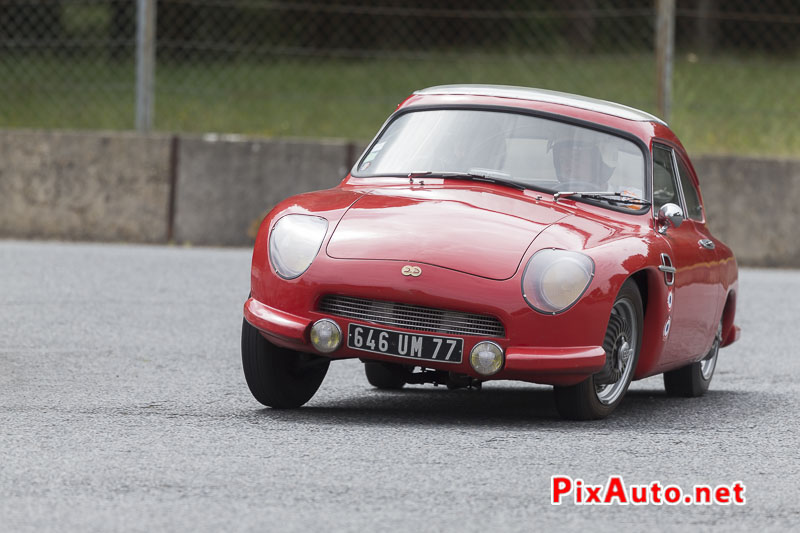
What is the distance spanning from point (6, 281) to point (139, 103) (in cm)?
406

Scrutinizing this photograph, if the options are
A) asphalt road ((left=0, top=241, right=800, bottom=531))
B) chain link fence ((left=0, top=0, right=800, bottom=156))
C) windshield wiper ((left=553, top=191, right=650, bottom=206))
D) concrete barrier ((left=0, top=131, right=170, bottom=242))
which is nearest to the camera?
asphalt road ((left=0, top=241, right=800, bottom=531))

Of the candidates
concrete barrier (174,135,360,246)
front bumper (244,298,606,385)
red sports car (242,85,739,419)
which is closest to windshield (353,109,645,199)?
red sports car (242,85,739,419)

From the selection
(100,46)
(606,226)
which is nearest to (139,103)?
(100,46)

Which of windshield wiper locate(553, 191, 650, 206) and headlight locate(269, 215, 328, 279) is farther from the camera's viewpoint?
windshield wiper locate(553, 191, 650, 206)

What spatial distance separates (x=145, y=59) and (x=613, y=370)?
882 cm

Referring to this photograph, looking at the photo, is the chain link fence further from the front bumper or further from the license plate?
the license plate

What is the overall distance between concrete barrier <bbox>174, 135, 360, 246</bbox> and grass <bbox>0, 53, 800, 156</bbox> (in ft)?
3.23

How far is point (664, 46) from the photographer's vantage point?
1405 centimetres

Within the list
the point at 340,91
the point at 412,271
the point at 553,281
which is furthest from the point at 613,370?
the point at 340,91

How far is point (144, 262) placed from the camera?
11703 mm

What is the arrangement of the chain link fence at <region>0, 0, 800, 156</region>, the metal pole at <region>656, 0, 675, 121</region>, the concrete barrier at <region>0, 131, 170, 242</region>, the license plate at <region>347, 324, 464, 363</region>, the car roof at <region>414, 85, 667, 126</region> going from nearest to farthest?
the license plate at <region>347, 324, 464, 363</region>, the car roof at <region>414, 85, 667, 126</region>, the concrete barrier at <region>0, 131, 170, 242</region>, the metal pole at <region>656, 0, 675, 121</region>, the chain link fence at <region>0, 0, 800, 156</region>

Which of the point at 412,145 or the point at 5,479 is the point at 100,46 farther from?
the point at 5,479

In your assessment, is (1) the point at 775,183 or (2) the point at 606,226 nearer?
(2) the point at 606,226

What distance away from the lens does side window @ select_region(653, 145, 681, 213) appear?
679 cm
